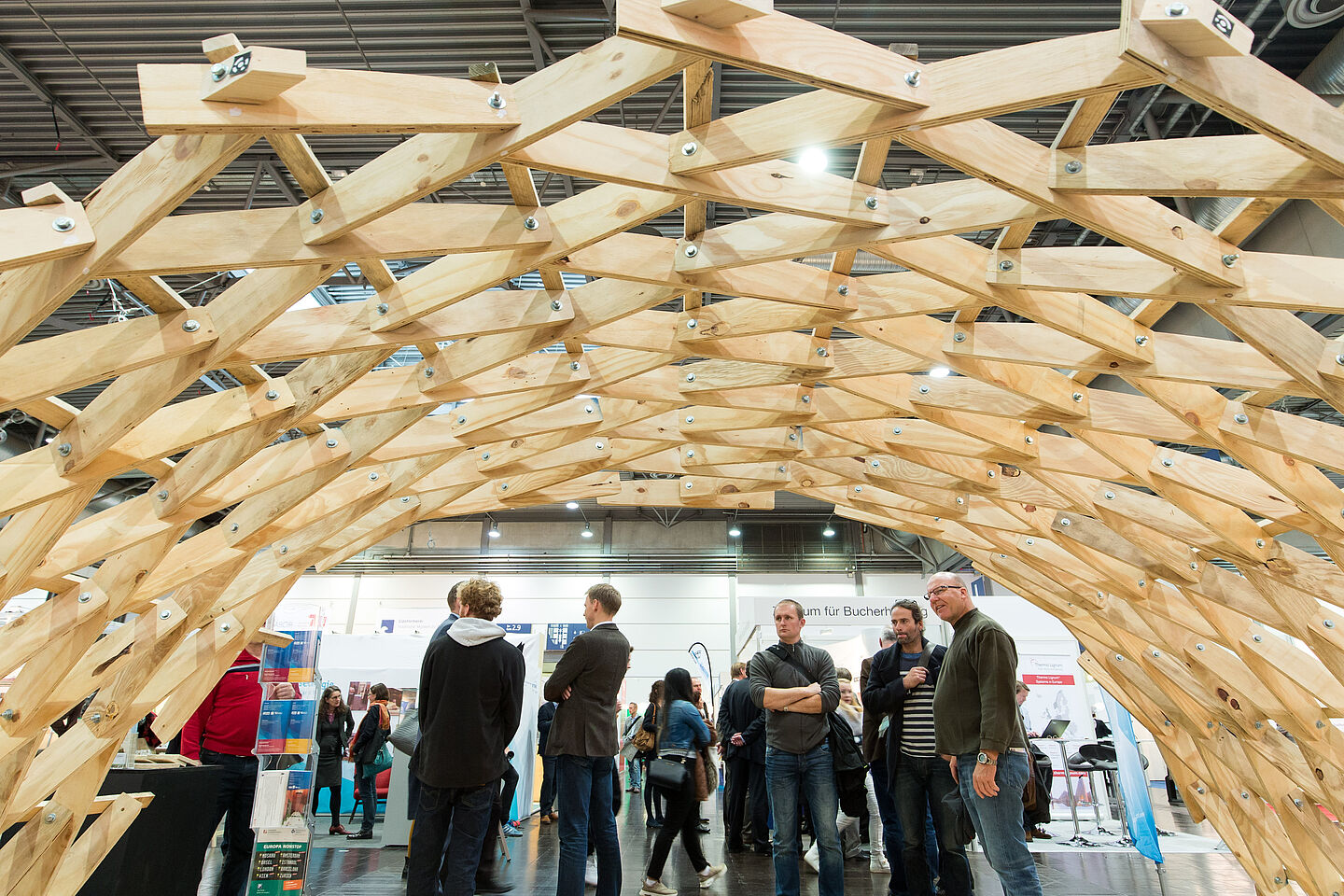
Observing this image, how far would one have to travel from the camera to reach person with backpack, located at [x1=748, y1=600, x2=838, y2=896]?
4711mm

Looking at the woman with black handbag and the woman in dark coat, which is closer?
the woman with black handbag

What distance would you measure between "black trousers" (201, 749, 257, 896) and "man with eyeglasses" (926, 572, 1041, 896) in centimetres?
408

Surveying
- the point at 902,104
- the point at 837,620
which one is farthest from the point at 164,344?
the point at 837,620

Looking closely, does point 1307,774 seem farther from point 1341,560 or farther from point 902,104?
point 902,104

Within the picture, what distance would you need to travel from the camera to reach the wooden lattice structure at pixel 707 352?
2357mm

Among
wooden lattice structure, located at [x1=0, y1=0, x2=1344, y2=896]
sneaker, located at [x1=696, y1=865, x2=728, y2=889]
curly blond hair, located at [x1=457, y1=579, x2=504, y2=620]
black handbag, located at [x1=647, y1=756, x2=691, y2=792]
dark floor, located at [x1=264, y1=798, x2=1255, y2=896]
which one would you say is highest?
wooden lattice structure, located at [x1=0, y1=0, x2=1344, y2=896]

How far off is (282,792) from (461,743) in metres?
1.83

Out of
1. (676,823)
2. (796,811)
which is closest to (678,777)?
(676,823)

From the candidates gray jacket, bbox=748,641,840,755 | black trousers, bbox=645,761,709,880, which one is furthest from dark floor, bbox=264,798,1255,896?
gray jacket, bbox=748,641,840,755

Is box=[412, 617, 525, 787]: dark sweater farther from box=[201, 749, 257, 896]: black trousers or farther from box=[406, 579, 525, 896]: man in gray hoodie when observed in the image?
box=[201, 749, 257, 896]: black trousers

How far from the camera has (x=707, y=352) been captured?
430 cm

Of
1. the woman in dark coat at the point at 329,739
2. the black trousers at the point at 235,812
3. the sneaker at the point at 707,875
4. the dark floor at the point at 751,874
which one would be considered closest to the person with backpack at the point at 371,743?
the woman in dark coat at the point at 329,739

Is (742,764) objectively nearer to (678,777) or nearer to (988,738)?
(678,777)

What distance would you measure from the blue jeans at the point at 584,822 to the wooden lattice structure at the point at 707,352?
1989 millimetres
